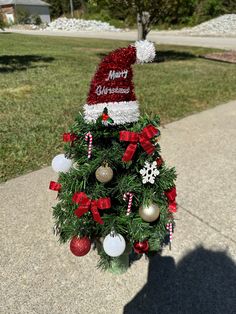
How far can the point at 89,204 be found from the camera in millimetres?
2195

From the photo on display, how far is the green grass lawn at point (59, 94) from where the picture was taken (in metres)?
4.84

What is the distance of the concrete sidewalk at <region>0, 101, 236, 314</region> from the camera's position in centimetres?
241

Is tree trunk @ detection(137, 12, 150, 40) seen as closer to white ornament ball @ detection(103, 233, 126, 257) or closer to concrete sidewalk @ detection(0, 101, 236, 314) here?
concrete sidewalk @ detection(0, 101, 236, 314)

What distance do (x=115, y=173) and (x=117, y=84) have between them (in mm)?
654

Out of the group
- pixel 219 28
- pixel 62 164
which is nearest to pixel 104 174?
pixel 62 164

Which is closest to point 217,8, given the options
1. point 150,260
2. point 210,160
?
point 210,160

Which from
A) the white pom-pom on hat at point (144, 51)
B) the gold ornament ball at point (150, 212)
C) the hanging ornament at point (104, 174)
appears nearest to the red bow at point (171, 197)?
the gold ornament ball at point (150, 212)

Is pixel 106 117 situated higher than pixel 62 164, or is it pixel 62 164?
pixel 106 117

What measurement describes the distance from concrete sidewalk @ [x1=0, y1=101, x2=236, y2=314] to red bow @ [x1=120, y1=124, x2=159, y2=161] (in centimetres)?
111

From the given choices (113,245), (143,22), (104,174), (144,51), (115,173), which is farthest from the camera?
(143,22)

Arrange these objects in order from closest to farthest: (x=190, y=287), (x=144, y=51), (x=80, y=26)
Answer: (x=144, y=51) < (x=190, y=287) < (x=80, y=26)

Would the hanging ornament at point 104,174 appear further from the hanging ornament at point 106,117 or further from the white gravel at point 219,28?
the white gravel at point 219,28

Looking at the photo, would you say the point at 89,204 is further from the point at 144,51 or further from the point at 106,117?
the point at 144,51

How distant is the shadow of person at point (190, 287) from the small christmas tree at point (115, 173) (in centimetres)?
28
